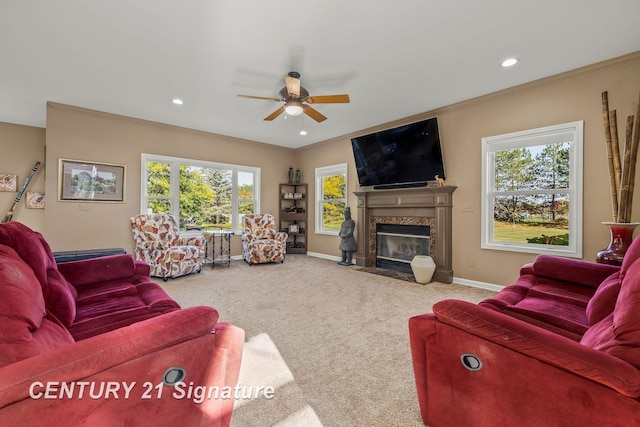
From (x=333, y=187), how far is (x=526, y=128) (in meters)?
3.57

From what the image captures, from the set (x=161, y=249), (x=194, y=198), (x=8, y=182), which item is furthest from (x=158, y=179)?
Result: (x=8, y=182)

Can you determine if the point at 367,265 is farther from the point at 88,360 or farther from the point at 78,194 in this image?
the point at 78,194

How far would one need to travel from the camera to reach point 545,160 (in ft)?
10.9

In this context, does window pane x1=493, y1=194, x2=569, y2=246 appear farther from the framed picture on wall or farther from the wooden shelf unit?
the framed picture on wall

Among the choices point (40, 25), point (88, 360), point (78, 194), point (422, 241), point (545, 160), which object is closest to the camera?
point (88, 360)

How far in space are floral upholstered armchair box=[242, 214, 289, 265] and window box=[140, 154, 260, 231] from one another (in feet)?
2.02

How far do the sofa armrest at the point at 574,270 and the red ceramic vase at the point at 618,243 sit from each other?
0.56m

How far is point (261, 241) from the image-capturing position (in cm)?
530

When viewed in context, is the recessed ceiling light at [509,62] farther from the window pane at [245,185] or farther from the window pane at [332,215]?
the window pane at [245,185]

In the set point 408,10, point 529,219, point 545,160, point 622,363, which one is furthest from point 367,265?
point 622,363

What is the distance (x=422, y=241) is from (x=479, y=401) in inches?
144

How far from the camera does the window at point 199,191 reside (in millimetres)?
4895

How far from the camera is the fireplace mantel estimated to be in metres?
4.02

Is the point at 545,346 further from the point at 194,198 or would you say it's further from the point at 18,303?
the point at 194,198
